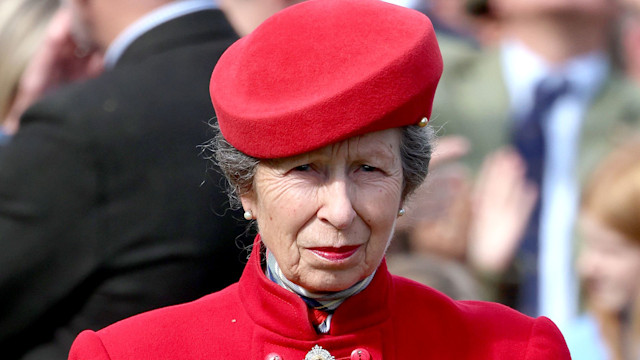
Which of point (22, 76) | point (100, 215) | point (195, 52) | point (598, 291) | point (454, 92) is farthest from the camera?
point (454, 92)

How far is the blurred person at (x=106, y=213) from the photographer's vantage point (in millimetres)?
3383

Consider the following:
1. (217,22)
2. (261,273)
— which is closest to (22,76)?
(217,22)

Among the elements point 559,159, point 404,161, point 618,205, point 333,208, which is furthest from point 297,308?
point 559,159

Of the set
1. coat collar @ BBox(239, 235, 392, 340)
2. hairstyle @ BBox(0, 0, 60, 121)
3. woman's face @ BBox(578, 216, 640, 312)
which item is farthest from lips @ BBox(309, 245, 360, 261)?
hairstyle @ BBox(0, 0, 60, 121)

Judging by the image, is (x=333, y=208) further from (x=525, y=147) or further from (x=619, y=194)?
(x=525, y=147)

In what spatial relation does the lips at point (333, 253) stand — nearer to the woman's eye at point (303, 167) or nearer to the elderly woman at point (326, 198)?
the elderly woman at point (326, 198)

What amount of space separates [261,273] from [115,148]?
88 cm

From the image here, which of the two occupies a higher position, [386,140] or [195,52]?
[386,140]

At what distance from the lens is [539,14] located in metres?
6.15

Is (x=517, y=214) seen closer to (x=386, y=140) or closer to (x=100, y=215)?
(x=100, y=215)

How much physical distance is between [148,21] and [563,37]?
2.91m

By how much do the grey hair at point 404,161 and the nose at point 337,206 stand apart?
20 cm

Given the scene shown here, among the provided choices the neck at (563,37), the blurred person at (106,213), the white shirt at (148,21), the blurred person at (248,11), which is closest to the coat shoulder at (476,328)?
the blurred person at (106,213)

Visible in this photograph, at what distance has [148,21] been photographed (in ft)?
12.6
